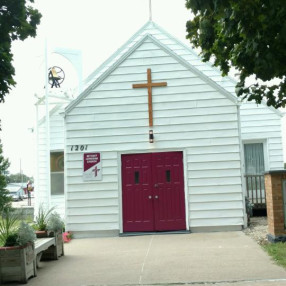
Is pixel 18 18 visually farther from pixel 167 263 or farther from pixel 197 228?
pixel 197 228

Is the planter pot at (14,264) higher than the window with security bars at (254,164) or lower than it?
lower

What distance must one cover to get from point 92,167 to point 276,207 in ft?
17.2

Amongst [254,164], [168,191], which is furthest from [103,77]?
[254,164]

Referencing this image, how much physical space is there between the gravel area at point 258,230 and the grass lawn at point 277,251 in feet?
2.13

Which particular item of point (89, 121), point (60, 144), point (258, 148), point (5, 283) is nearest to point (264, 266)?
point (5, 283)

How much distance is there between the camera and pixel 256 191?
16.2 meters

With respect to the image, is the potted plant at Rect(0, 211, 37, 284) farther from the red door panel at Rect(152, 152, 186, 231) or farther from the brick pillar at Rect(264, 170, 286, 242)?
the red door panel at Rect(152, 152, 186, 231)

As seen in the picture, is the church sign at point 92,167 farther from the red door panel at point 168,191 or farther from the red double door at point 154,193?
the red door panel at point 168,191

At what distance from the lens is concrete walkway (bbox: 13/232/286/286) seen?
728 cm

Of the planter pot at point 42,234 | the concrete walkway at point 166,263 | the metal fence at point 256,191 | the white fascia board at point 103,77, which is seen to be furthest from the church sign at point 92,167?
the metal fence at point 256,191

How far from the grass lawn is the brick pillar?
24 cm

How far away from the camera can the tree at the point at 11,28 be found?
688 cm

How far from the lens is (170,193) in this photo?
12.8 metres

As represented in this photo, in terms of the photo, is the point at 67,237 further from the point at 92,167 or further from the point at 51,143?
the point at 51,143
